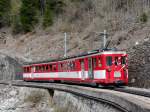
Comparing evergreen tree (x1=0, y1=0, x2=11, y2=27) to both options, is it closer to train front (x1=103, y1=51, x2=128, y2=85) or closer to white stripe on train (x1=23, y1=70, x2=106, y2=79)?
white stripe on train (x1=23, y1=70, x2=106, y2=79)

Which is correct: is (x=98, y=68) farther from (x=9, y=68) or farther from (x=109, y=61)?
(x=9, y=68)

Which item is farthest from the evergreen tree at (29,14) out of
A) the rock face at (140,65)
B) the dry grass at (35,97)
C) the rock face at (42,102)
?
the rock face at (140,65)

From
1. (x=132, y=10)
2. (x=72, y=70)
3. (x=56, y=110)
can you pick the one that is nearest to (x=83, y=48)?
(x=132, y=10)

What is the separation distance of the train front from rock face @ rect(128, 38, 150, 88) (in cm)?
156

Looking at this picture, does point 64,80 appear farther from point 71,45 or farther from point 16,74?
point 16,74

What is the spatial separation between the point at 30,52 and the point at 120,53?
3783 cm

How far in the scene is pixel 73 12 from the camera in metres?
64.8

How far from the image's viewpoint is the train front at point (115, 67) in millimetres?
25594

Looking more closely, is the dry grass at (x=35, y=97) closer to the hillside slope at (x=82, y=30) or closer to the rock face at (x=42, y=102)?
the rock face at (x=42, y=102)

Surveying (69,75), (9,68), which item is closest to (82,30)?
(9,68)

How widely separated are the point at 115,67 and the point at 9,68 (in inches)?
1551

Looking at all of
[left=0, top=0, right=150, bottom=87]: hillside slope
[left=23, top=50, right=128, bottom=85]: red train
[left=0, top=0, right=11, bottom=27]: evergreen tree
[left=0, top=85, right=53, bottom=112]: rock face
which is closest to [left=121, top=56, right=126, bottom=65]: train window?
[left=23, top=50, right=128, bottom=85]: red train

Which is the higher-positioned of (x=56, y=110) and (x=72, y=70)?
(x=72, y=70)

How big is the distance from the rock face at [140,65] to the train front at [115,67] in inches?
61.5
